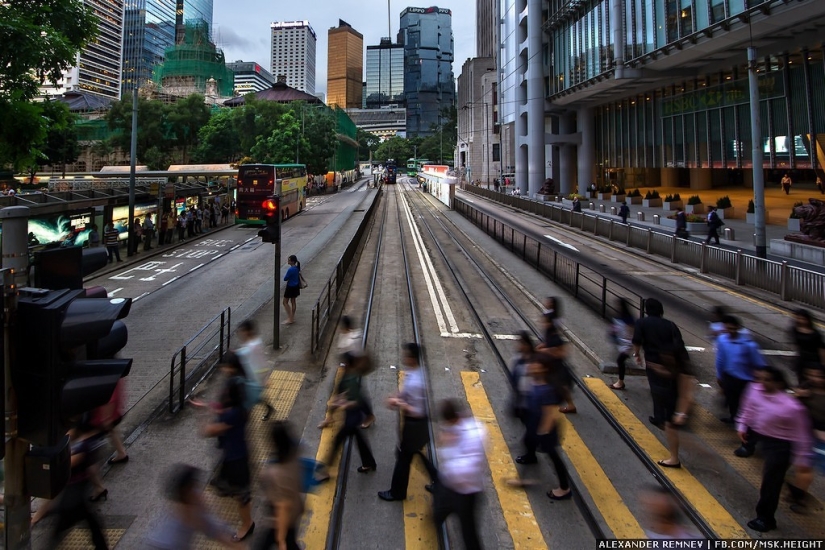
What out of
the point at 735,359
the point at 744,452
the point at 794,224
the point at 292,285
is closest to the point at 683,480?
the point at 744,452

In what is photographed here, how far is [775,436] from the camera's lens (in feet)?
16.9

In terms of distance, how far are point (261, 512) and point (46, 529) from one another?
6.58ft

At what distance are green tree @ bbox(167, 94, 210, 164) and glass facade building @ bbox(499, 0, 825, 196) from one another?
4113 centimetres

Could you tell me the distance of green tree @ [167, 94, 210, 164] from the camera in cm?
7206

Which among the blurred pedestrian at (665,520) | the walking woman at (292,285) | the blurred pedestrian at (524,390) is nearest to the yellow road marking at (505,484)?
the blurred pedestrian at (524,390)

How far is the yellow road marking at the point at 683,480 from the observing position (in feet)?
17.5

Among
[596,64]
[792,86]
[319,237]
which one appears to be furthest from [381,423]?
[596,64]

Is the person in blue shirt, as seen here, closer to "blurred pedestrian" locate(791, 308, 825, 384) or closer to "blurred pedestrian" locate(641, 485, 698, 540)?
"blurred pedestrian" locate(791, 308, 825, 384)

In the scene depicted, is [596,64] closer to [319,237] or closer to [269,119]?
[319,237]

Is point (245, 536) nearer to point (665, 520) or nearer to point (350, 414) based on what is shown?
point (350, 414)

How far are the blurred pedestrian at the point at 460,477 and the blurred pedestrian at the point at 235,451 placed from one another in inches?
72.8

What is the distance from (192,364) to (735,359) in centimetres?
882

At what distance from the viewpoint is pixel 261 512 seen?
222 inches

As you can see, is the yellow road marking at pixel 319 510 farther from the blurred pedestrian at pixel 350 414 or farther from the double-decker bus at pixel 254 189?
the double-decker bus at pixel 254 189
